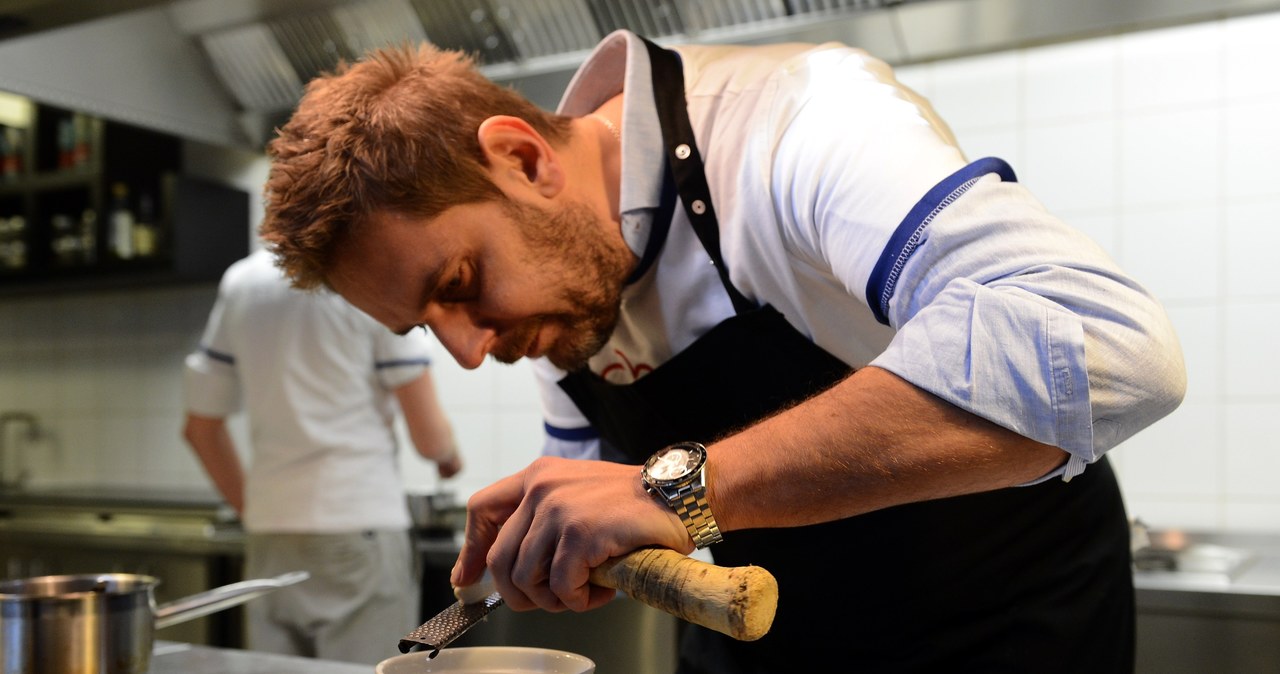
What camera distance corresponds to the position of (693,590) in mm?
625

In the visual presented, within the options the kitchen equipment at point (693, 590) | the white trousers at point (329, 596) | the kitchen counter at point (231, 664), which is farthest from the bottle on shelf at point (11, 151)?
the kitchen equipment at point (693, 590)

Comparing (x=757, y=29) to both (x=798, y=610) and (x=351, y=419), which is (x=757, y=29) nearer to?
(x=351, y=419)

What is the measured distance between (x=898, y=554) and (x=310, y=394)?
1.60 meters

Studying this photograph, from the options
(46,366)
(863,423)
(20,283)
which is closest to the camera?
(863,423)

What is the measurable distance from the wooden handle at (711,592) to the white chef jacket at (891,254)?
179 millimetres

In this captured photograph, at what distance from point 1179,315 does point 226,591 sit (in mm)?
2068

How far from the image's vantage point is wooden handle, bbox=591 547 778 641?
1.98 feet

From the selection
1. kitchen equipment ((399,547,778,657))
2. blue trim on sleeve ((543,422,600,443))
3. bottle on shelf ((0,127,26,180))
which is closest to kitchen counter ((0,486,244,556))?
bottle on shelf ((0,127,26,180))

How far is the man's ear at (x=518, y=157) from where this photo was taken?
1.00 meters

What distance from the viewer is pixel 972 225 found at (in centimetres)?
71

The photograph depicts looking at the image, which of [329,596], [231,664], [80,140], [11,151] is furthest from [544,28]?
[11,151]

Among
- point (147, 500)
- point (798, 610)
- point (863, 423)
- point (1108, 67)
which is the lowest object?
point (147, 500)

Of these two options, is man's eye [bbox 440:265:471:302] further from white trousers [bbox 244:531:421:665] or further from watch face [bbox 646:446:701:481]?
white trousers [bbox 244:531:421:665]

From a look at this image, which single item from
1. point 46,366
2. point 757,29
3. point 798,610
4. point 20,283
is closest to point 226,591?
point 798,610
